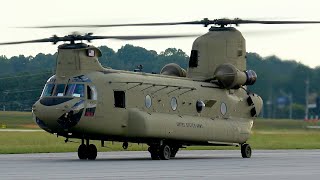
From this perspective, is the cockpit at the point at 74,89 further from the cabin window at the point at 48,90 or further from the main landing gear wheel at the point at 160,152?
the main landing gear wheel at the point at 160,152

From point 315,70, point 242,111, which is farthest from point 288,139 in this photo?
point 242,111

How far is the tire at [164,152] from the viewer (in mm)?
40219

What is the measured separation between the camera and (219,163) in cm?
3659

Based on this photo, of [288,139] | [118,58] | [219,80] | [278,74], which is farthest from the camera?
[118,58]

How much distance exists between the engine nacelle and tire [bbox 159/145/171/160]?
5372 mm

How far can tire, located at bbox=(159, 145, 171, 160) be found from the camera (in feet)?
132

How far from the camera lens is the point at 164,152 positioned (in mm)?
40281

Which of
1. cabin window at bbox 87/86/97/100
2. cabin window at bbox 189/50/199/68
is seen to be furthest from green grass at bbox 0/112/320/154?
cabin window at bbox 87/86/97/100

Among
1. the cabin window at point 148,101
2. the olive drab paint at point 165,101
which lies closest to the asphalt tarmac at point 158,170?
the olive drab paint at point 165,101

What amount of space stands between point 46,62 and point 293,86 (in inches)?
1613

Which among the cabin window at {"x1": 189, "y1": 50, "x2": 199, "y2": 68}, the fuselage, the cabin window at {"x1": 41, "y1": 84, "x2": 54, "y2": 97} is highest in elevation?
the cabin window at {"x1": 189, "y1": 50, "x2": 199, "y2": 68}

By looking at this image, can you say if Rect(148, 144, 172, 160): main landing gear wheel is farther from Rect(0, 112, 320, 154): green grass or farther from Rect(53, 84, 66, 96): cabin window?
Rect(0, 112, 320, 154): green grass

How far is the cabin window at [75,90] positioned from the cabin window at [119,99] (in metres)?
1.57

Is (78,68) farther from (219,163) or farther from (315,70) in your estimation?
(315,70)
